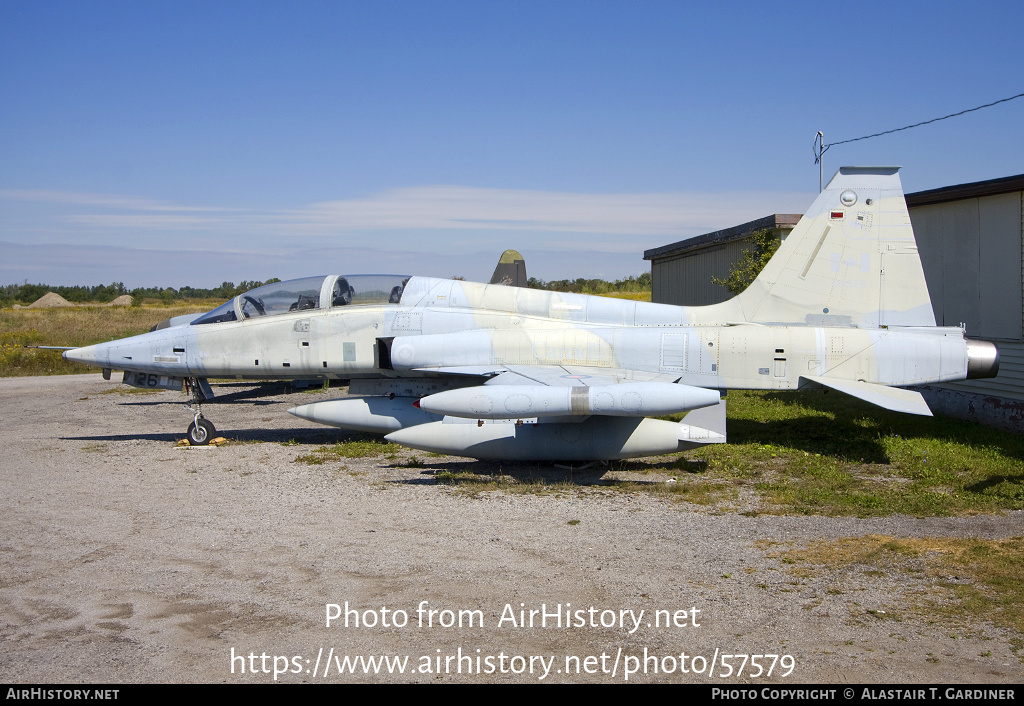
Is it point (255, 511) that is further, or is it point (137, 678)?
point (255, 511)

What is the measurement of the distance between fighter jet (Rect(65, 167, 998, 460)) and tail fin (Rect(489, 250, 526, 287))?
533 inches

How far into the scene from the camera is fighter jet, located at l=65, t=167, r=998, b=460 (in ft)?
32.7

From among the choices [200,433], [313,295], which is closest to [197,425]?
[200,433]

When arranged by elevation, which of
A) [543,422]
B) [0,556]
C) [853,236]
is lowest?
[0,556]

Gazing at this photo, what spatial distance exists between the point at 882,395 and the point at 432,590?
6998 millimetres

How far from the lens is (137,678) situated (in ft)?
14.7

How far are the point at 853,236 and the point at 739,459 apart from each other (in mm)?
3869

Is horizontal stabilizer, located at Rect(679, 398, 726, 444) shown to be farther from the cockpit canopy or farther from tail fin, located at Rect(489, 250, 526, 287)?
tail fin, located at Rect(489, 250, 526, 287)

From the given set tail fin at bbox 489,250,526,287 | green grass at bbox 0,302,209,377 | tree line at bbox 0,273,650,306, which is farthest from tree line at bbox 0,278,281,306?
tail fin at bbox 489,250,526,287

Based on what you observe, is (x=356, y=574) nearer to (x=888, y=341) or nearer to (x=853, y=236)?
(x=888, y=341)

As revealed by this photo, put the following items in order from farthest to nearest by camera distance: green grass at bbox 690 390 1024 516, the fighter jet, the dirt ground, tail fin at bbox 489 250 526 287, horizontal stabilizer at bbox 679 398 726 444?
tail fin at bbox 489 250 526 287, the fighter jet, horizontal stabilizer at bbox 679 398 726 444, green grass at bbox 690 390 1024 516, the dirt ground

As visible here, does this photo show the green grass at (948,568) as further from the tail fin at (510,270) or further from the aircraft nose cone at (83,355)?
the tail fin at (510,270)

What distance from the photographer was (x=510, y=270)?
84.9 ft

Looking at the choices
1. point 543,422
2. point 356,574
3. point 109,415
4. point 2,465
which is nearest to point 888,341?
point 543,422
